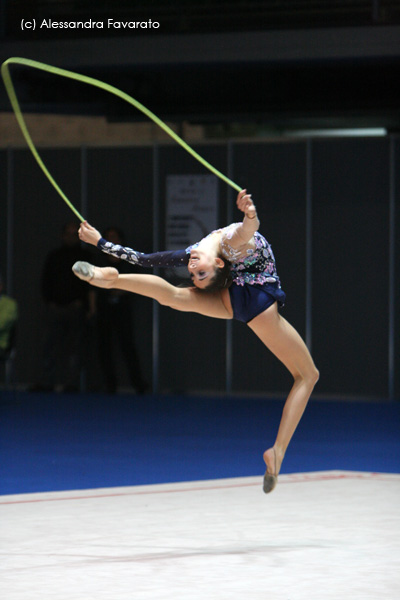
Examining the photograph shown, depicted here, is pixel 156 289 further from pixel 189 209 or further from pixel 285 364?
pixel 189 209

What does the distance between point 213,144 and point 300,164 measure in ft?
3.69

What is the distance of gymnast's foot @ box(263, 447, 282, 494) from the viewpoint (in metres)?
6.35

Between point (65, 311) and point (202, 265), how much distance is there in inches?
340

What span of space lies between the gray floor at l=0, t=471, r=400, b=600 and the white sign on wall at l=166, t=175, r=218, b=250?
648 cm

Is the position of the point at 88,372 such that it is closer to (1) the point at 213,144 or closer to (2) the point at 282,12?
(1) the point at 213,144

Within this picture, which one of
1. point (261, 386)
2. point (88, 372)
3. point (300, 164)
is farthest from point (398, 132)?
point (88, 372)

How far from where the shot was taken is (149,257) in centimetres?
634

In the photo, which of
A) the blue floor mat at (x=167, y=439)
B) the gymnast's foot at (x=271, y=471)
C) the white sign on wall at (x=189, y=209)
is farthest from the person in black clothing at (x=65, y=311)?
the gymnast's foot at (x=271, y=471)

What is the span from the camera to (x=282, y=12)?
43.4 feet

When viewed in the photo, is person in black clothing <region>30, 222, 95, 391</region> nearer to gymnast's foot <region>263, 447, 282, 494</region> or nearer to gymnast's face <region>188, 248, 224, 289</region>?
gymnast's face <region>188, 248, 224, 289</region>

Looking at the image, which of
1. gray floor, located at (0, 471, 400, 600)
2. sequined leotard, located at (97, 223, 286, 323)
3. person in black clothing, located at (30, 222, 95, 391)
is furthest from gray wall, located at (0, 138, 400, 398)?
sequined leotard, located at (97, 223, 286, 323)

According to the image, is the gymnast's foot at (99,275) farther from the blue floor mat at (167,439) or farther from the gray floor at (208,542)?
the blue floor mat at (167,439)

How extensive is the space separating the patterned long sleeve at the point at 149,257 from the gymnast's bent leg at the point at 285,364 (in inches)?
21.2

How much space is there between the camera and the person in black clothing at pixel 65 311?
566 inches
